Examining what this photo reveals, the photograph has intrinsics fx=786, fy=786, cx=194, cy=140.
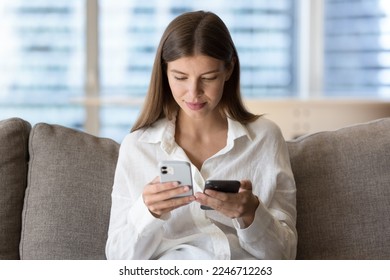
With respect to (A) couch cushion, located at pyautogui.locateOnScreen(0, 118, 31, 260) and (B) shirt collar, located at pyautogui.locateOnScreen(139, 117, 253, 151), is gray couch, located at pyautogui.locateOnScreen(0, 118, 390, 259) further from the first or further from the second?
(B) shirt collar, located at pyautogui.locateOnScreen(139, 117, 253, 151)

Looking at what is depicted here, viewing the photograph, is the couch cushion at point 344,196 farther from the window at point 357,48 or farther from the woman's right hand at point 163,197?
the window at point 357,48

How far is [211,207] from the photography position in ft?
4.93

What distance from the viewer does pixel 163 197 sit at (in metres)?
1.49

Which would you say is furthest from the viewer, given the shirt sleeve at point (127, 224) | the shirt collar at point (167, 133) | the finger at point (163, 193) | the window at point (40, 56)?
the window at point (40, 56)

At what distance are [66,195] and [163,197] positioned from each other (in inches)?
15.0

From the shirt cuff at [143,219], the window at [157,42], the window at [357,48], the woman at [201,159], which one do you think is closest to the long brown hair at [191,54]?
the woman at [201,159]

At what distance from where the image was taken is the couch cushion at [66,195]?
175 centimetres

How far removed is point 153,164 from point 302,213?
0.37 m

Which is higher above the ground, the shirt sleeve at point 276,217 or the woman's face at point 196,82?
the woman's face at point 196,82

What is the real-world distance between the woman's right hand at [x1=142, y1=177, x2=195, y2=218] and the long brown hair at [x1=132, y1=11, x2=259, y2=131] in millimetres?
293

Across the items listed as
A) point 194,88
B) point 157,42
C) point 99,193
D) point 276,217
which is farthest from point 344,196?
point 157,42

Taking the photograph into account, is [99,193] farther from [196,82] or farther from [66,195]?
[196,82]

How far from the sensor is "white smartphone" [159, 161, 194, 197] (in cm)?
147
